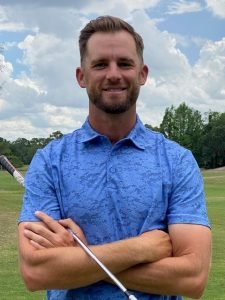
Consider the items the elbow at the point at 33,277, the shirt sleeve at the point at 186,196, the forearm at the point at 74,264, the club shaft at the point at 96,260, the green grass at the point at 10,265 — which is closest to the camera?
the club shaft at the point at 96,260

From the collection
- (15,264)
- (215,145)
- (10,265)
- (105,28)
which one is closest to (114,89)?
(105,28)

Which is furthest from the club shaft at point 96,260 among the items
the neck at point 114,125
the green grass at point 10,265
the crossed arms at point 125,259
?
the green grass at point 10,265

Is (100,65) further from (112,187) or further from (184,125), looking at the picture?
(184,125)

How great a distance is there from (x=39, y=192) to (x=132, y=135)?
55 centimetres

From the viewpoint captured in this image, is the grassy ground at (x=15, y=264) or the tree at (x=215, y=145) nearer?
the grassy ground at (x=15, y=264)

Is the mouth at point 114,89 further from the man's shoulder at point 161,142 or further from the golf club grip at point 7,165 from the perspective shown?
the golf club grip at point 7,165

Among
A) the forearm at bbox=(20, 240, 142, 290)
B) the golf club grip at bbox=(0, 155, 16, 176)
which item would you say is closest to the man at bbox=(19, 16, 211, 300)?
the forearm at bbox=(20, 240, 142, 290)

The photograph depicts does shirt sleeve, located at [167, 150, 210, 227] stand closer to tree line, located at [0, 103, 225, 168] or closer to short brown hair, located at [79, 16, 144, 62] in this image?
short brown hair, located at [79, 16, 144, 62]

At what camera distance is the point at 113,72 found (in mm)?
3189

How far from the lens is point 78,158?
10.7 ft

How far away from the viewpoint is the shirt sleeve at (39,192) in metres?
3.23

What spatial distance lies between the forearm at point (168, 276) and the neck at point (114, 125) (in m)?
0.67

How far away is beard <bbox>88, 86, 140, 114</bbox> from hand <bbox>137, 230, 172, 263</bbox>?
2.04 ft

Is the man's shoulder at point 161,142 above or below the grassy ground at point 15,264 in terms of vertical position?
above
